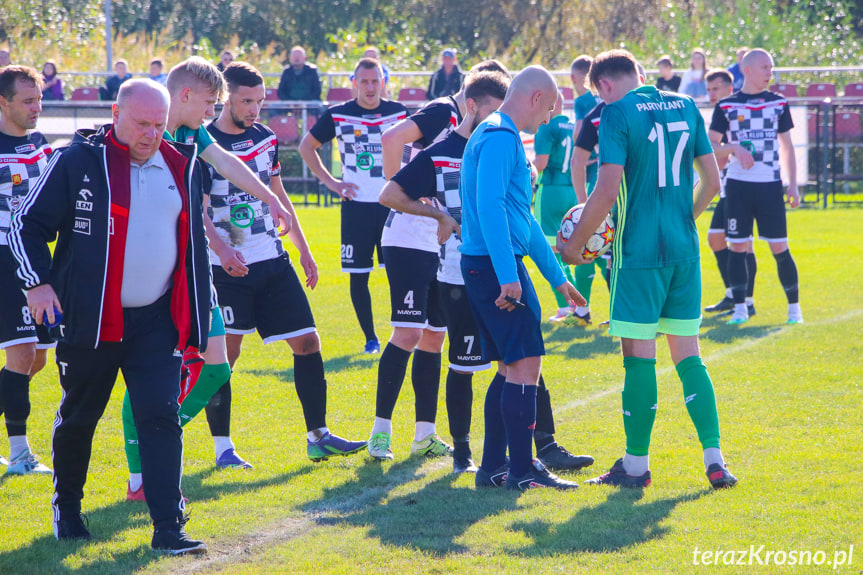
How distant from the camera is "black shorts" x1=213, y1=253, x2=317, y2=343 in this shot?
5.61 meters

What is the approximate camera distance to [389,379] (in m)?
5.74

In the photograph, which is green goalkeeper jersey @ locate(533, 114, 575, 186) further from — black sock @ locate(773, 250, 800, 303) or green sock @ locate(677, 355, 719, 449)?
green sock @ locate(677, 355, 719, 449)

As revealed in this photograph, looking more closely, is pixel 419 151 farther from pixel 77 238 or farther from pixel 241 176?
pixel 77 238

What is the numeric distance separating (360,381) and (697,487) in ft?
10.9

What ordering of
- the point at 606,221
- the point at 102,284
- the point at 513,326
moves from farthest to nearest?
the point at 606,221
the point at 513,326
the point at 102,284

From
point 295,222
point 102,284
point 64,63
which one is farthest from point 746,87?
point 64,63

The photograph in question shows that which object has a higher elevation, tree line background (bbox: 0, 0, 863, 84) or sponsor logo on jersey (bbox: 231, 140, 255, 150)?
tree line background (bbox: 0, 0, 863, 84)

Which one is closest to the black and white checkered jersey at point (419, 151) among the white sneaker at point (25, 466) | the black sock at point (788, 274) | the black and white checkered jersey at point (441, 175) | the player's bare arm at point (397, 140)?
the player's bare arm at point (397, 140)

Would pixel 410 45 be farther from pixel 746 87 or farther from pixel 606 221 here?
pixel 606 221

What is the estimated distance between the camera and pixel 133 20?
39.4 meters

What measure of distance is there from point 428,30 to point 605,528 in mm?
34566

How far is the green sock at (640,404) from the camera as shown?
496 centimetres

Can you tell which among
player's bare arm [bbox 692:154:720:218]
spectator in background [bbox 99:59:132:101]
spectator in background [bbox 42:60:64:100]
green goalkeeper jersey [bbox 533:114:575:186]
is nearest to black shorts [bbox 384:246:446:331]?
player's bare arm [bbox 692:154:720:218]

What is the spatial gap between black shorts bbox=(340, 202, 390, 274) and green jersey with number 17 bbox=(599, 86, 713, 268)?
3715 mm
